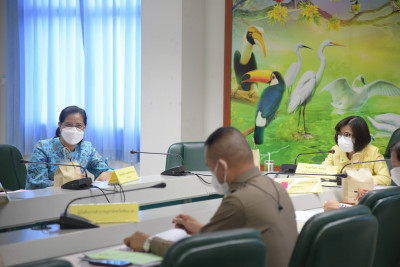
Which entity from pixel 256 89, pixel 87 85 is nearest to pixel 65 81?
pixel 87 85

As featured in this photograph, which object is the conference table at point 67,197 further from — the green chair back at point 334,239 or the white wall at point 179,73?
the white wall at point 179,73

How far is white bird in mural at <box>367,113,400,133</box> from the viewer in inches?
183

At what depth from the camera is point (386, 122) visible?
4676 millimetres

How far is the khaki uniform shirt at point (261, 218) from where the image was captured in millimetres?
1787

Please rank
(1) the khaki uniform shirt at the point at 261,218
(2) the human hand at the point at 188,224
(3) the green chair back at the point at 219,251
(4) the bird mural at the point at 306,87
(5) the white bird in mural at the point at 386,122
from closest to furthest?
(3) the green chair back at the point at 219,251, (1) the khaki uniform shirt at the point at 261,218, (2) the human hand at the point at 188,224, (5) the white bird in mural at the point at 386,122, (4) the bird mural at the point at 306,87

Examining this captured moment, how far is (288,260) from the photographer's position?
183cm

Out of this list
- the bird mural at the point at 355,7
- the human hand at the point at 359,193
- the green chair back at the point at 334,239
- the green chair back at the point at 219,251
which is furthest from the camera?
the bird mural at the point at 355,7

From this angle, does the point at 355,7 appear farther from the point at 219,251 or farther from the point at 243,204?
the point at 219,251

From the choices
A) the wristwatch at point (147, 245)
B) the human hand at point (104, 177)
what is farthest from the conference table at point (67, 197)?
the wristwatch at point (147, 245)

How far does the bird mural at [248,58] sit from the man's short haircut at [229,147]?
10.9 ft

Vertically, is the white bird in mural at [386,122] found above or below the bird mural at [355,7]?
below

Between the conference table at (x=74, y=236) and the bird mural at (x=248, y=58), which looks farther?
the bird mural at (x=248, y=58)

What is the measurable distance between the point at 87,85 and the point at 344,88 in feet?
9.51

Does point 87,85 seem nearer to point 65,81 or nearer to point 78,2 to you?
point 65,81
